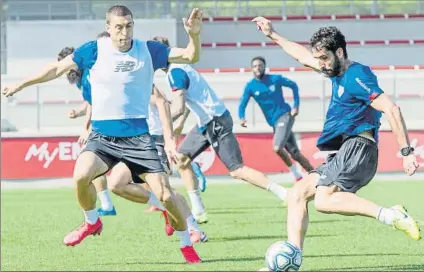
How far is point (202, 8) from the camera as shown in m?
30.7

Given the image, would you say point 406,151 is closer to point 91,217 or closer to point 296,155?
point 91,217

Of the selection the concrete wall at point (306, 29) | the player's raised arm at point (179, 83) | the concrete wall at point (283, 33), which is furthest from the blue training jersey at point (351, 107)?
the concrete wall at point (306, 29)

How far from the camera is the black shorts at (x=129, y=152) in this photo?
9938mm

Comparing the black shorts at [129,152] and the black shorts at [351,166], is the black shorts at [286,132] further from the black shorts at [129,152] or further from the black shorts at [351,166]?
the black shorts at [351,166]

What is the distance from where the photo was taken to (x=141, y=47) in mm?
10062

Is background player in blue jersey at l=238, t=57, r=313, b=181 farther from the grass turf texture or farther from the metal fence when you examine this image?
the metal fence

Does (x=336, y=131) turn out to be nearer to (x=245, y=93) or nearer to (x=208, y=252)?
(x=208, y=252)

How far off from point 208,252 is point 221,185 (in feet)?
35.7

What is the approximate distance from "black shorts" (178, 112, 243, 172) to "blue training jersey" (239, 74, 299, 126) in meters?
5.34

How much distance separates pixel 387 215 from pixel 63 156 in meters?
14.6

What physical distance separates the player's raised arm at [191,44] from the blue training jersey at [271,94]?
29.5ft

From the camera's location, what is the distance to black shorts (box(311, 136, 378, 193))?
891 cm

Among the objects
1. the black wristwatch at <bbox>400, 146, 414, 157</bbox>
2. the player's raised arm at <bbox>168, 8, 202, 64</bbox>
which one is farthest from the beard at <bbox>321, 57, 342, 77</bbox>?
the player's raised arm at <bbox>168, 8, 202, 64</bbox>

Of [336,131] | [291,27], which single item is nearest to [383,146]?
[291,27]
